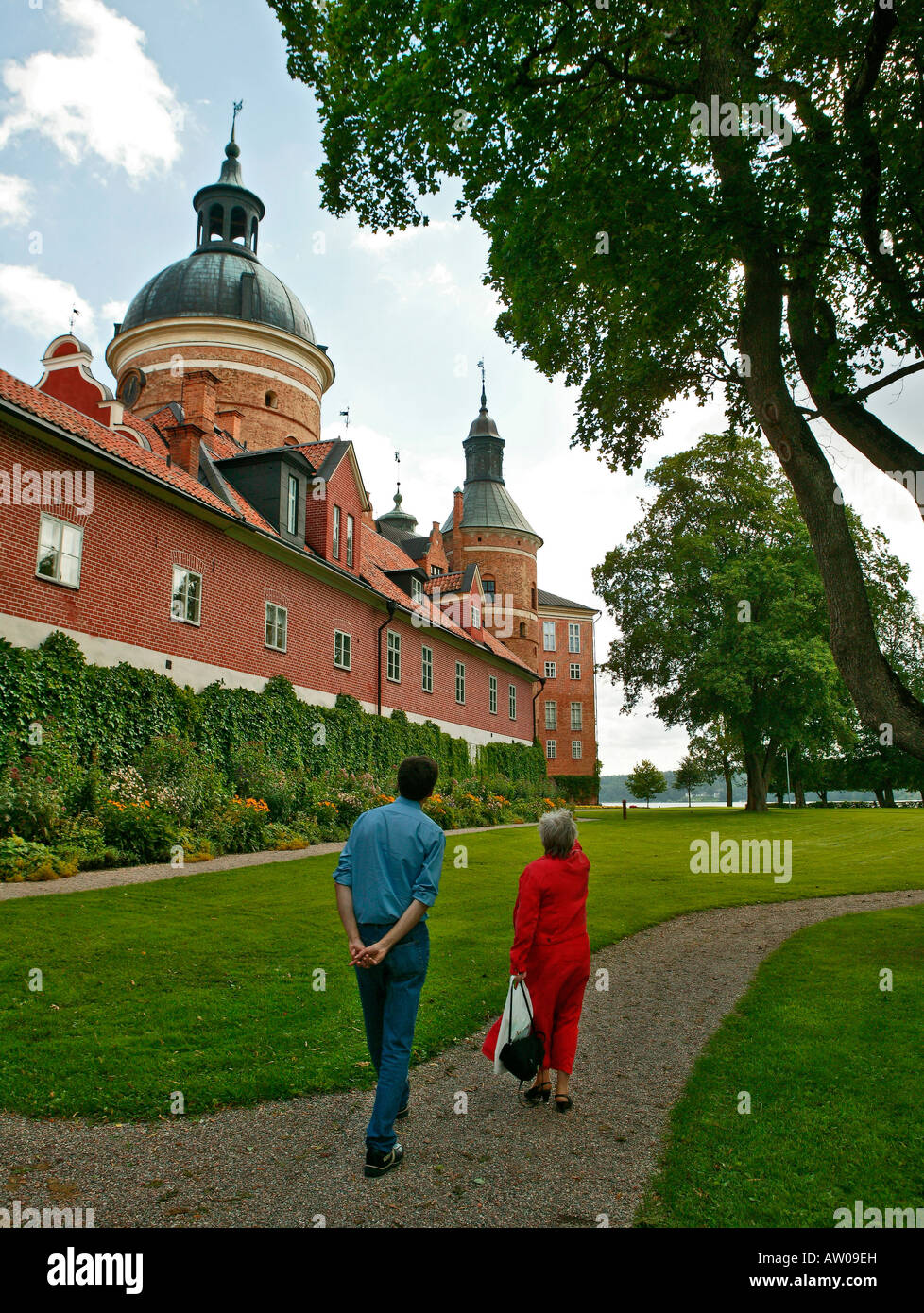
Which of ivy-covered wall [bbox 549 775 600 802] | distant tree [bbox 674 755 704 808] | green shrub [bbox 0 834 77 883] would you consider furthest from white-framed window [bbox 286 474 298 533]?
distant tree [bbox 674 755 704 808]

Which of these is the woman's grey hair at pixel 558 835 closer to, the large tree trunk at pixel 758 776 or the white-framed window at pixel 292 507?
the white-framed window at pixel 292 507

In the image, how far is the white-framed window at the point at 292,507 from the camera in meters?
23.8

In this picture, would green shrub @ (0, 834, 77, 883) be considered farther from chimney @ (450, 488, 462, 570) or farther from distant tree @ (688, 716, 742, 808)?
chimney @ (450, 488, 462, 570)

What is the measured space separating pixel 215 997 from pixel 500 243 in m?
10.3

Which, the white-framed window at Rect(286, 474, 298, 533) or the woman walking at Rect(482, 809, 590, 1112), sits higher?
the white-framed window at Rect(286, 474, 298, 533)

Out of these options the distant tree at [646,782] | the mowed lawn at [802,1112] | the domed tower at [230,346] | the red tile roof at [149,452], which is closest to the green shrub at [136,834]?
the red tile roof at [149,452]

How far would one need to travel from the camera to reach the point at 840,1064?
5.75 metres

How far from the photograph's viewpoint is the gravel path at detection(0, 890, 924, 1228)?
3.70 meters

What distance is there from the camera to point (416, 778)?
4.45 m

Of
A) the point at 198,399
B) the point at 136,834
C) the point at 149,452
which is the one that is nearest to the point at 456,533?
the point at 198,399

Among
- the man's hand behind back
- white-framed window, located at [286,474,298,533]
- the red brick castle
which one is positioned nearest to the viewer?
the man's hand behind back

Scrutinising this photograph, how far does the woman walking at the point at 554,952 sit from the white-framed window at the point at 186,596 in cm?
1461

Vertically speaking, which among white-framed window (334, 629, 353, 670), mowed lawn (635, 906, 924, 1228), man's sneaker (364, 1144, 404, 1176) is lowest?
mowed lawn (635, 906, 924, 1228)

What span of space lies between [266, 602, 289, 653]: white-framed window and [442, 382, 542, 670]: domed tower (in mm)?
32575
